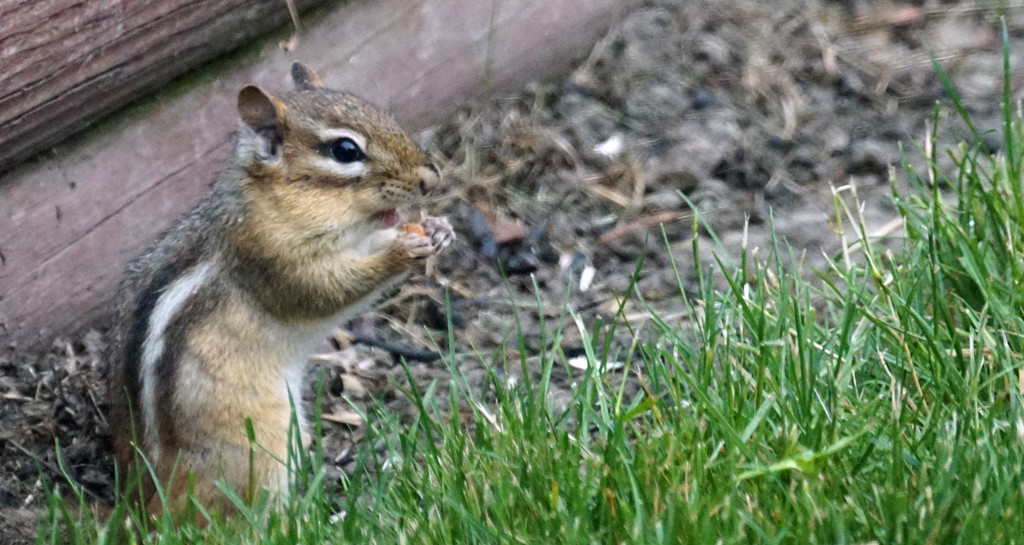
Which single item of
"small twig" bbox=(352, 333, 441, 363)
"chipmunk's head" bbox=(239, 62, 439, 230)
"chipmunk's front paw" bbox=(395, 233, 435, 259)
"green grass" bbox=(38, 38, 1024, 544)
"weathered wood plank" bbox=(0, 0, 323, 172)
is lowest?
"small twig" bbox=(352, 333, 441, 363)

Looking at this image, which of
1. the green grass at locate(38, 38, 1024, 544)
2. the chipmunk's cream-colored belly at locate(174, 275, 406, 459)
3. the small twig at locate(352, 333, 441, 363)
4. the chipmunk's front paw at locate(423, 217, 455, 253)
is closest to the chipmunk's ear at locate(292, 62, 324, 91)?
the chipmunk's front paw at locate(423, 217, 455, 253)

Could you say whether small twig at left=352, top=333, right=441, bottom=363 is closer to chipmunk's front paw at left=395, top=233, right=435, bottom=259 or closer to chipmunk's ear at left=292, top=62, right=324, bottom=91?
chipmunk's front paw at left=395, top=233, right=435, bottom=259

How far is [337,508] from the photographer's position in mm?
2920

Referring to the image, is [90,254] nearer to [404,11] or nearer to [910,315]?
[404,11]

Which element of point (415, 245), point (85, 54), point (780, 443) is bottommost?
point (780, 443)

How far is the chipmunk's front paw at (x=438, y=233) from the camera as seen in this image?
11.0 ft

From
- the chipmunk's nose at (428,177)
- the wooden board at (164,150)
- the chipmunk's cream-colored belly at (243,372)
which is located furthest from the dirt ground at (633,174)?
the chipmunk's nose at (428,177)

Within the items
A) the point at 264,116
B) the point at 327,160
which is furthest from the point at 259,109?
the point at 327,160

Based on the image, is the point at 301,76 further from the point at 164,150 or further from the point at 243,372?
the point at 243,372

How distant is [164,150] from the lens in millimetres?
3609

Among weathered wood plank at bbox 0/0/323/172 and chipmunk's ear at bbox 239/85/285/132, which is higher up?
weathered wood plank at bbox 0/0/323/172

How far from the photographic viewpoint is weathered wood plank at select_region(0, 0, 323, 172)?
3.11m

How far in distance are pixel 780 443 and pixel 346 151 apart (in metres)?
1.37

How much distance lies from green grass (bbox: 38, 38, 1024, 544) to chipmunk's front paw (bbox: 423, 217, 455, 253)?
0.57 meters
